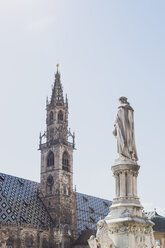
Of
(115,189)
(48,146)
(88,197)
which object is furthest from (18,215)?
Answer: (115,189)

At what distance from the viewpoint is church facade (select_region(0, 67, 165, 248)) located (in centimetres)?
6075

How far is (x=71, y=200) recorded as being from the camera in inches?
2717

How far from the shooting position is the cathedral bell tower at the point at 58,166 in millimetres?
67125

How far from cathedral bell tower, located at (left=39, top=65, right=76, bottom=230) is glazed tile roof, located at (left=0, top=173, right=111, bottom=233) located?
167cm

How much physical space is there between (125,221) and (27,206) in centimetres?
5230

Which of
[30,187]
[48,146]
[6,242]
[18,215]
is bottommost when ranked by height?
[6,242]

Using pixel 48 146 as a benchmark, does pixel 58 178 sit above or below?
below

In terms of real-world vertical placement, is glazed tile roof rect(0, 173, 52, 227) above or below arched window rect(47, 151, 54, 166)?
below

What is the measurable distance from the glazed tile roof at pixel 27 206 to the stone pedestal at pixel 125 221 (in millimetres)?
46171

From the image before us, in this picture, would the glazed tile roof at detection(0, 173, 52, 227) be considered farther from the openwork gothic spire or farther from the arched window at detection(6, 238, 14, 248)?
the openwork gothic spire

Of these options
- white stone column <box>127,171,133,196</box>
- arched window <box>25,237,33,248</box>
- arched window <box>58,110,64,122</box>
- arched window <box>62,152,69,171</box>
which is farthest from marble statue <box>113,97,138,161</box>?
arched window <box>58,110,64,122</box>

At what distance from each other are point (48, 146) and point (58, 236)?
1604cm

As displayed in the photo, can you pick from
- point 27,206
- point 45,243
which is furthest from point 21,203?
point 45,243

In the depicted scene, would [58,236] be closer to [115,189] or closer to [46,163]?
[46,163]
